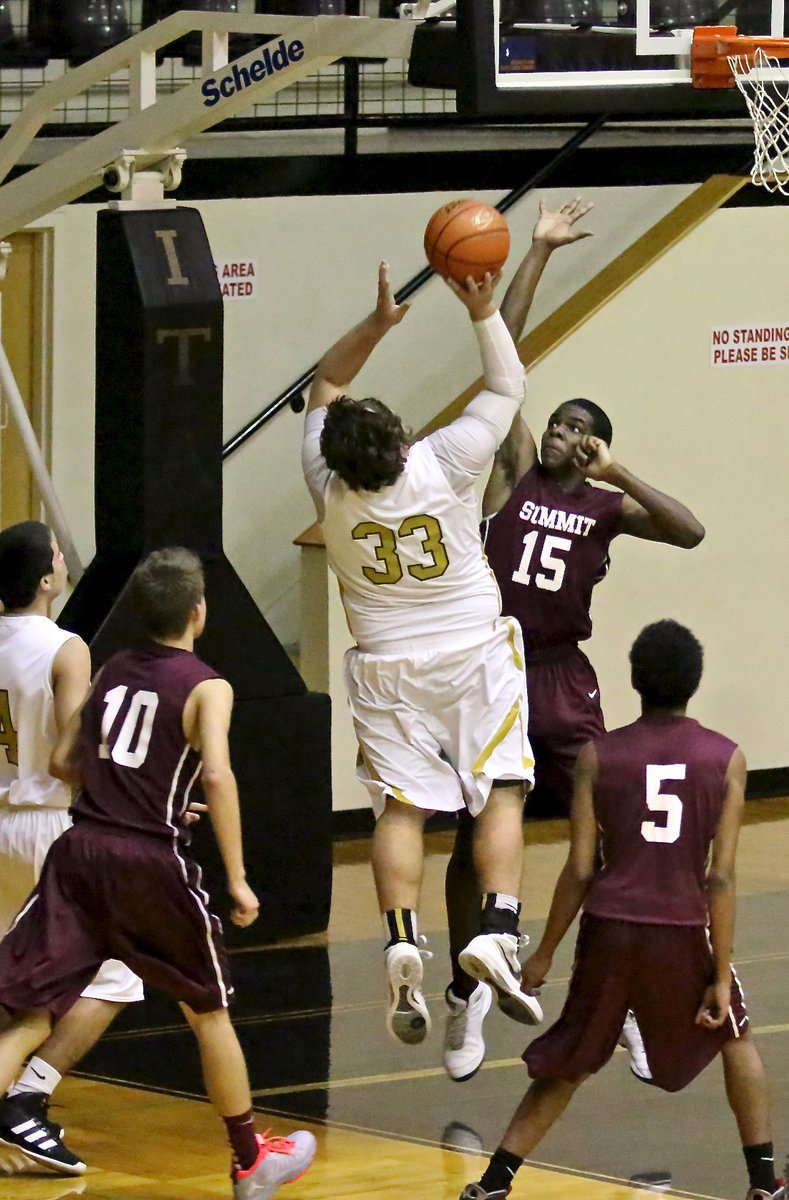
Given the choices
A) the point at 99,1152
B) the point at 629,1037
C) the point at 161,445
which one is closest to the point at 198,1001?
the point at 99,1152

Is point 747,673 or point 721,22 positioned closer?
point 721,22

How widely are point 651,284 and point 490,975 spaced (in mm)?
5689

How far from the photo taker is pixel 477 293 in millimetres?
6188

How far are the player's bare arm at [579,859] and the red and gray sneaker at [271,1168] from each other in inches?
31.7

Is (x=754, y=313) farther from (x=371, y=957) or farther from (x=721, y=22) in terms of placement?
(x=371, y=957)

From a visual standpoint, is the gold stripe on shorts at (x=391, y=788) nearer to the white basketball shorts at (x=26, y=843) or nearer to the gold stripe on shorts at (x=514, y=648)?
the gold stripe on shorts at (x=514, y=648)

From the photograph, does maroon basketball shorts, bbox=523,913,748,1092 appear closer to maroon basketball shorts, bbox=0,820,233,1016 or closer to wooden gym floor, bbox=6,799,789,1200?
wooden gym floor, bbox=6,799,789,1200

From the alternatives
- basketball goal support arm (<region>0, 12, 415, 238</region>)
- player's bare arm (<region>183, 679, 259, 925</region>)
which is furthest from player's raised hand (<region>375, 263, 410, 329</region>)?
player's bare arm (<region>183, 679, 259, 925</region>)

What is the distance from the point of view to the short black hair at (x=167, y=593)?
5.37 metres

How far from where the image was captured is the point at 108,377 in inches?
311

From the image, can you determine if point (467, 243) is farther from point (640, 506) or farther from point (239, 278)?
point (239, 278)

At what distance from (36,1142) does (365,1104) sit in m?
1.07

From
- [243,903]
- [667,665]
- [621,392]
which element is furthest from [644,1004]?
[621,392]

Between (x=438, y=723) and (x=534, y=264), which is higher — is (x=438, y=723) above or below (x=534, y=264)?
below
